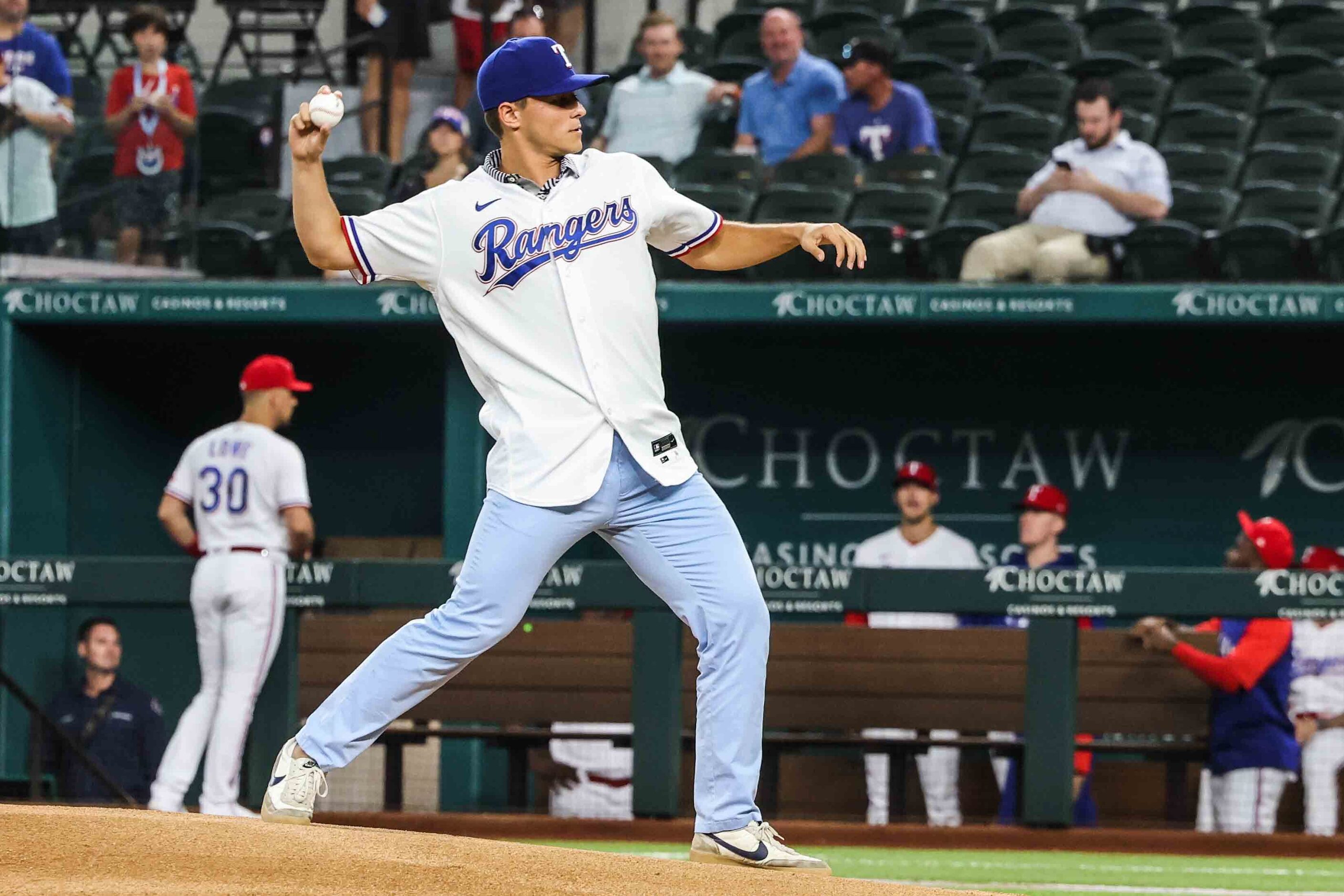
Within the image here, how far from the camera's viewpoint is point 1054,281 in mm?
8906

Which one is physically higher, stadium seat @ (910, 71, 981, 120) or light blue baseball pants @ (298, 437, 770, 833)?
stadium seat @ (910, 71, 981, 120)

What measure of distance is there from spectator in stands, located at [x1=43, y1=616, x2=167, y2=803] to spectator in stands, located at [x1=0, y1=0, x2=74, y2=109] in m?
2.78

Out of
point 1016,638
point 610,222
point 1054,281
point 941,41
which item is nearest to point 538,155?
point 610,222

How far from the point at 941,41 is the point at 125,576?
645 cm

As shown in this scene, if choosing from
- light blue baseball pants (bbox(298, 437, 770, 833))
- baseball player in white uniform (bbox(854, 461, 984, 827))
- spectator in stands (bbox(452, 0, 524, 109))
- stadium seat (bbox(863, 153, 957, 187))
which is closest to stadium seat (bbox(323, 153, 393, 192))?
spectator in stands (bbox(452, 0, 524, 109))

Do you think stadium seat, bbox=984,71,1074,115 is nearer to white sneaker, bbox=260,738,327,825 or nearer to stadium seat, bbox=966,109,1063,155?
stadium seat, bbox=966,109,1063,155

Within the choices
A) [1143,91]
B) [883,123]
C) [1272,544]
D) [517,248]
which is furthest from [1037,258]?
[517,248]

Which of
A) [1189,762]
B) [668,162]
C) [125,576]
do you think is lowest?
[1189,762]

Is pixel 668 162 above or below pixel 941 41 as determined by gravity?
below

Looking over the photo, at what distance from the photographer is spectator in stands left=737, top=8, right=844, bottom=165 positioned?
10.2 meters

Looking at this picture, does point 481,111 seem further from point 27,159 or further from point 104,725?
point 104,725

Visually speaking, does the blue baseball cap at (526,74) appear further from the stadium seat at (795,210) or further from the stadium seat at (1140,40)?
the stadium seat at (1140,40)

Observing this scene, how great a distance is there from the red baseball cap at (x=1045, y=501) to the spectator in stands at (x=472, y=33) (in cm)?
433

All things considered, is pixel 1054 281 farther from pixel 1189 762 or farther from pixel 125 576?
pixel 125 576
